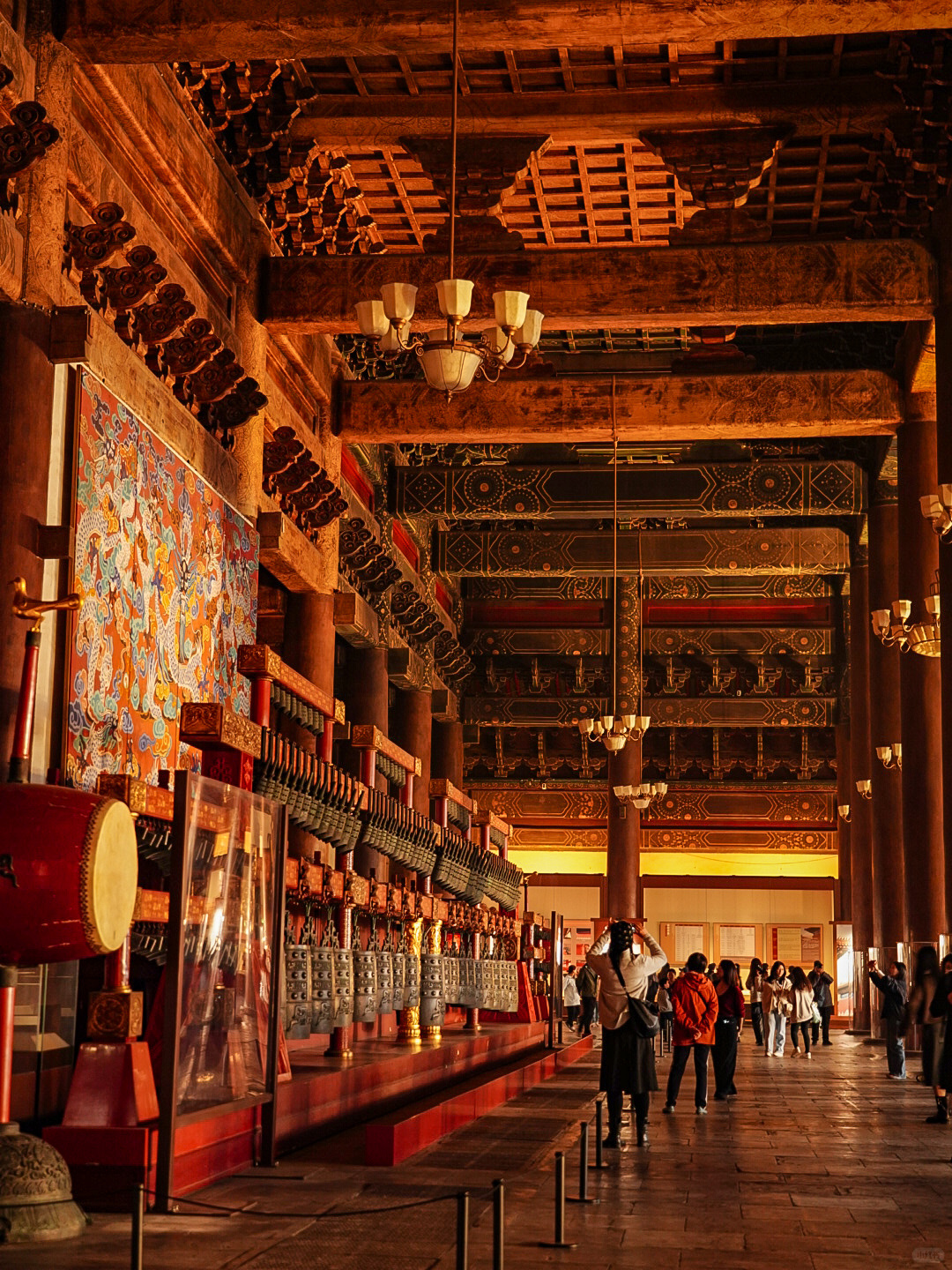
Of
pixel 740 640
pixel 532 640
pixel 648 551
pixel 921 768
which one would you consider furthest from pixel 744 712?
pixel 921 768

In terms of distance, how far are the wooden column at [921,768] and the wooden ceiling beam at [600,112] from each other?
4460mm

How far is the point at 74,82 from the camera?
333 inches

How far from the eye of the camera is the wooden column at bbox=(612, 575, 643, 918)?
2281 centimetres

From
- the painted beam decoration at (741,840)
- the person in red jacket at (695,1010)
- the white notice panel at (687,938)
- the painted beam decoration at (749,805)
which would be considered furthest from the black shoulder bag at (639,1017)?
the white notice panel at (687,938)

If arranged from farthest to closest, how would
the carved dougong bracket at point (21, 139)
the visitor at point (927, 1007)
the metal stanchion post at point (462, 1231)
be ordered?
the visitor at point (927, 1007) → the carved dougong bracket at point (21, 139) → the metal stanchion post at point (462, 1231)

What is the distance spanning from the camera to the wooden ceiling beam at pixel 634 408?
46.0ft

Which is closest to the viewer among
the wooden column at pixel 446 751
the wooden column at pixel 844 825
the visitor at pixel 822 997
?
the visitor at pixel 822 997

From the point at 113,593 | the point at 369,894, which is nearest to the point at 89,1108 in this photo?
the point at 113,593

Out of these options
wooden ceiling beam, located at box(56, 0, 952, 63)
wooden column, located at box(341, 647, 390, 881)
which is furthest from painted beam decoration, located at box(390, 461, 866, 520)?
wooden ceiling beam, located at box(56, 0, 952, 63)

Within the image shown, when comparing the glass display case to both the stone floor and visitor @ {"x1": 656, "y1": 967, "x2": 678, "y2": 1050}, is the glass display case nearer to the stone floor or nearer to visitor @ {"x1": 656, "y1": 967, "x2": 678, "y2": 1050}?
the stone floor

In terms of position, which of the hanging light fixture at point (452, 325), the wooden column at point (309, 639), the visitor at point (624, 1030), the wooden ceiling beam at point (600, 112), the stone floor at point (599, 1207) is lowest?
the stone floor at point (599, 1207)

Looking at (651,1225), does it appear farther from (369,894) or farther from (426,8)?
(426,8)

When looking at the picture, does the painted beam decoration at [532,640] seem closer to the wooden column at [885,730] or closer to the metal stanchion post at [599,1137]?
the wooden column at [885,730]

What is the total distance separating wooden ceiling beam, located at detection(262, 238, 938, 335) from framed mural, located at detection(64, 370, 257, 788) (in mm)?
2078
